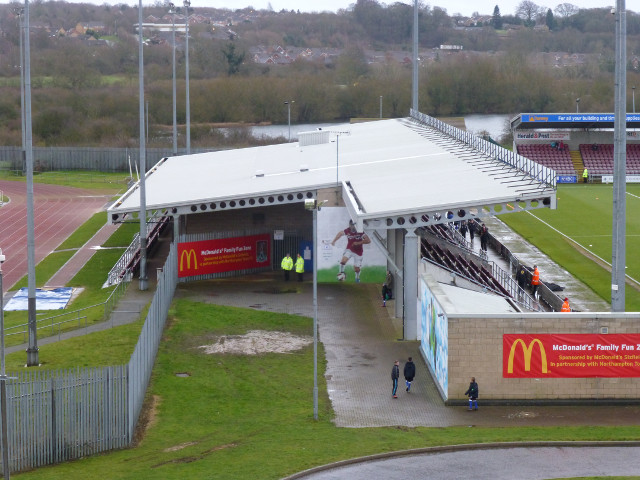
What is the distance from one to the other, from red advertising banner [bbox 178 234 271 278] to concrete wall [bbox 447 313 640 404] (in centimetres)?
1967

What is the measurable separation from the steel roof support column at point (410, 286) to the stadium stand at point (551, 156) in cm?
5764

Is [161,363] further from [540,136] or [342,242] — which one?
[540,136]

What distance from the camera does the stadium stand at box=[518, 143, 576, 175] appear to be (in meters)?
92.6

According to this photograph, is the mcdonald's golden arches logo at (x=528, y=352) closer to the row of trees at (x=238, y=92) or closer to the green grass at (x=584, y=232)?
the green grass at (x=584, y=232)

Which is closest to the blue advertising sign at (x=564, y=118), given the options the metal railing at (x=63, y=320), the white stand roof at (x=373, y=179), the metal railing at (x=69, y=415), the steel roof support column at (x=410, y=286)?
the white stand roof at (x=373, y=179)

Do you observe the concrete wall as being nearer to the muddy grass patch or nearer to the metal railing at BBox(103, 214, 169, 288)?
the muddy grass patch

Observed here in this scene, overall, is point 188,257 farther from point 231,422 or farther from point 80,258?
point 231,422

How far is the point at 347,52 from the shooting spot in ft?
595

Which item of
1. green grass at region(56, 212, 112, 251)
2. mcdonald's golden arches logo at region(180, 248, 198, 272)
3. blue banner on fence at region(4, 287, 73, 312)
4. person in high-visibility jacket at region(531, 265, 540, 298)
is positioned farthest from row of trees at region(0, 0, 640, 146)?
person in high-visibility jacket at region(531, 265, 540, 298)

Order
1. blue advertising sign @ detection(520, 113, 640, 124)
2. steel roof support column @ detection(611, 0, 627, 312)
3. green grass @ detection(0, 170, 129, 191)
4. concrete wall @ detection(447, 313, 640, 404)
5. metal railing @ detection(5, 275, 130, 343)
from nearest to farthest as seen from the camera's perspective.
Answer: steel roof support column @ detection(611, 0, 627, 312)
concrete wall @ detection(447, 313, 640, 404)
metal railing @ detection(5, 275, 130, 343)
green grass @ detection(0, 170, 129, 191)
blue advertising sign @ detection(520, 113, 640, 124)

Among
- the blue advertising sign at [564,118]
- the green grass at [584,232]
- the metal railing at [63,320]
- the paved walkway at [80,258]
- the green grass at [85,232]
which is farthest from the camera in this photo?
the blue advertising sign at [564,118]

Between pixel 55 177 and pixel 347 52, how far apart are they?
95.3 metres

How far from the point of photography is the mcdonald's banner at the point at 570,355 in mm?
28203

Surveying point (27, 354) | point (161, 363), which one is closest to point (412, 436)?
point (161, 363)
